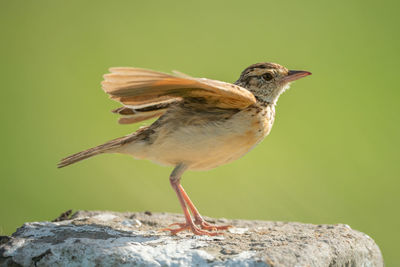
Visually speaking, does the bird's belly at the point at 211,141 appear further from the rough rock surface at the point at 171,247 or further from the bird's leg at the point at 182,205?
the rough rock surface at the point at 171,247

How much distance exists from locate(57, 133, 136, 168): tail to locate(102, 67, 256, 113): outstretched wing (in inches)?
15.8

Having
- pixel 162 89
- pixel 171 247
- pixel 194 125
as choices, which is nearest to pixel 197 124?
pixel 194 125

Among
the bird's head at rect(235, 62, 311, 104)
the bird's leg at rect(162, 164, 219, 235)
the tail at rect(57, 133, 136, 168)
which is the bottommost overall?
the bird's leg at rect(162, 164, 219, 235)

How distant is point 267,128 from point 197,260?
6.10 ft

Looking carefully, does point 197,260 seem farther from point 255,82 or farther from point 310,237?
point 255,82

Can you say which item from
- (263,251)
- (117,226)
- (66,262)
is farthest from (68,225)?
(263,251)

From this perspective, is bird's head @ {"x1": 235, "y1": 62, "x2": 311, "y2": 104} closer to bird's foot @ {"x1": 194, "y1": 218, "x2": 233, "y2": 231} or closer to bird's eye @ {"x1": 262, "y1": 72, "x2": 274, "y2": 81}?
bird's eye @ {"x1": 262, "y1": 72, "x2": 274, "y2": 81}

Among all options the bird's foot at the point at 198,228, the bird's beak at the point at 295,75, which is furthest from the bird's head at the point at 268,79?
the bird's foot at the point at 198,228

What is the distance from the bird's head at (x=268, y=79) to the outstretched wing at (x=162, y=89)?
2.04 ft

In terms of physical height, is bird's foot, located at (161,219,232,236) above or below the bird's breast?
below

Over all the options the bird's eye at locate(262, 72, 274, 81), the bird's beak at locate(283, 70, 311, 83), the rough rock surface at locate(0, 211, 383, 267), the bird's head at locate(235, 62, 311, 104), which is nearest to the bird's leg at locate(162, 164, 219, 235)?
the rough rock surface at locate(0, 211, 383, 267)

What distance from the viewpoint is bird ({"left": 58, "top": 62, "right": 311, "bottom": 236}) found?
4.68 meters

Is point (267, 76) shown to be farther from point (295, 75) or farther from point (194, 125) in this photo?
point (194, 125)

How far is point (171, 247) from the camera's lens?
423 cm
